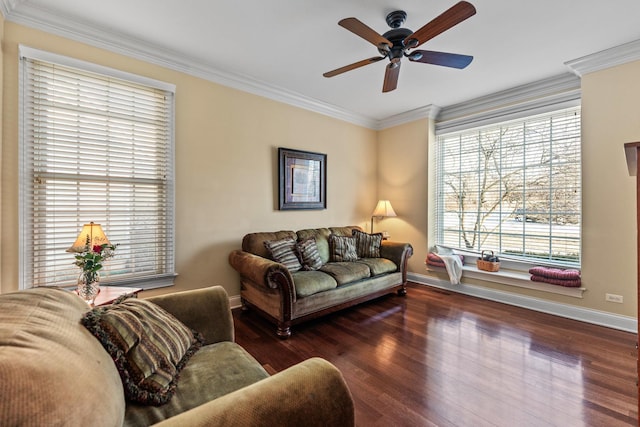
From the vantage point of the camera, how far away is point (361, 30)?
6.43 feet

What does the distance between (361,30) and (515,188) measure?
3083 mm

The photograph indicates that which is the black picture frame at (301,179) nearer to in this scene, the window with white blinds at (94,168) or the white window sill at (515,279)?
the window with white blinds at (94,168)

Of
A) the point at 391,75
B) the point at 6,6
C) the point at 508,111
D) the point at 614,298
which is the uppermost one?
the point at 6,6

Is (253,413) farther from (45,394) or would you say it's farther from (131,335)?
(131,335)

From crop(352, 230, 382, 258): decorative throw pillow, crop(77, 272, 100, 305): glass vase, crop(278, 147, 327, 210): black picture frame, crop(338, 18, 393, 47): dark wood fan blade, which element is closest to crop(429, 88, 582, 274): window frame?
crop(352, 230, 382, 258): decorative throw pillow

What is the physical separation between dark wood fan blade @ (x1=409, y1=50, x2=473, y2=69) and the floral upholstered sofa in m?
2.16

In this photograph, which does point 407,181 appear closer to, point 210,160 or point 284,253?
point 284,253

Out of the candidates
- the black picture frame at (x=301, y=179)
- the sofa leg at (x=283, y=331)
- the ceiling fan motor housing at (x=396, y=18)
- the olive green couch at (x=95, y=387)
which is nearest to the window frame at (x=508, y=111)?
the black picture frame at (x=301, y=179)

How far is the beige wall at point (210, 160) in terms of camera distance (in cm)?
218

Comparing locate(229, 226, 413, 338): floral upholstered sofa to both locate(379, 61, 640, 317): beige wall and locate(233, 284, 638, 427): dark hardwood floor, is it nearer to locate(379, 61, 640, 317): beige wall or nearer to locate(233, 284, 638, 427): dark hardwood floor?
locate(233, 284, 638, 427): dark hardwood floor

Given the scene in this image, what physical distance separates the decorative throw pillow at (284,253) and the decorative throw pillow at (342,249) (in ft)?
2.18

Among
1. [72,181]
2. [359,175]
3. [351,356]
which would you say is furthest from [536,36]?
[72,181]

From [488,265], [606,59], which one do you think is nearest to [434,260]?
[488,265]

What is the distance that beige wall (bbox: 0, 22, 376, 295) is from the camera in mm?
2180
